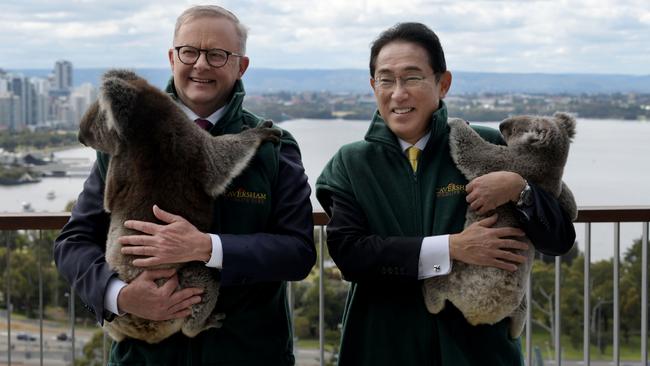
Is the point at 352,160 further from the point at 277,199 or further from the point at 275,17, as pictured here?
the point at 275,17

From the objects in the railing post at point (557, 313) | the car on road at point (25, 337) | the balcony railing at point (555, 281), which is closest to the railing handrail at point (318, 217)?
the balcony railing at point (555, 281)

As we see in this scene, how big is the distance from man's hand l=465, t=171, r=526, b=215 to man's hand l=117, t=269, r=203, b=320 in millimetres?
824

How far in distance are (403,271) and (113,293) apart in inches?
31.1

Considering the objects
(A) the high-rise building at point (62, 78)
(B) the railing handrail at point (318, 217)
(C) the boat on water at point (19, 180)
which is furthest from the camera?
(A) the high-rise building at point (62, 78)

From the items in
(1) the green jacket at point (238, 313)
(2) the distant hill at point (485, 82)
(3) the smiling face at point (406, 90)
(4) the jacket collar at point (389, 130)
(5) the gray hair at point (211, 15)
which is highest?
(2) the distant hill at point (485, 82)

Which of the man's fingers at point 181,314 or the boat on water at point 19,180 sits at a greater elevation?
the boat on water at point 19,180

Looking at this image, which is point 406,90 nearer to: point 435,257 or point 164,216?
point 435,257

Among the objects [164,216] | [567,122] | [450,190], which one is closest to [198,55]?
[164,216]

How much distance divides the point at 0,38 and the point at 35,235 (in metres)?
41.8

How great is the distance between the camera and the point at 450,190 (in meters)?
2.12

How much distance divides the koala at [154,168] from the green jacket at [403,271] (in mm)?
394

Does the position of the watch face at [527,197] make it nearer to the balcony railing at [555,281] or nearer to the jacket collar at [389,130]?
the jacket collar at [389,130]

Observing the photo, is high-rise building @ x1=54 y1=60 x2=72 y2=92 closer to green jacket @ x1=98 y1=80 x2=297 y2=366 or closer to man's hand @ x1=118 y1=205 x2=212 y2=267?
green jacket @ x1=98 y1=80 x2=297 y2=366

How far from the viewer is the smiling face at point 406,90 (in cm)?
212
